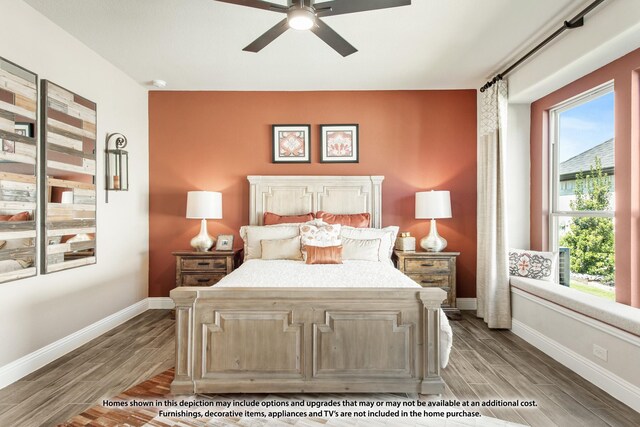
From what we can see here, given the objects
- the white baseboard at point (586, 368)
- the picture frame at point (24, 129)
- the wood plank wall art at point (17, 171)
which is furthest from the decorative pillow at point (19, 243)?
the white baseboard at point (586, 368)

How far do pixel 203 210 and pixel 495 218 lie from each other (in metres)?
3.22

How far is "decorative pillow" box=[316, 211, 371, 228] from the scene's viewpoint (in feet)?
13.3

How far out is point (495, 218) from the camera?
11.9 ft

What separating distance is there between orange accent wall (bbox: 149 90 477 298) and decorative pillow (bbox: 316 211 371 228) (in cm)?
39

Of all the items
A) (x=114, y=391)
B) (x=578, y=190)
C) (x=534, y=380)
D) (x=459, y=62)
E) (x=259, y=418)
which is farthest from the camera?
(x=459, y=62)

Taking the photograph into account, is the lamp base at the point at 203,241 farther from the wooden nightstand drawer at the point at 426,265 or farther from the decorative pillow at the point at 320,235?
the wooden nightstand drawer at the point at 426,265

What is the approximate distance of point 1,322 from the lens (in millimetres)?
2391

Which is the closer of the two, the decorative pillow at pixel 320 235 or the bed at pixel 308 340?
the bed at pixel 308 340

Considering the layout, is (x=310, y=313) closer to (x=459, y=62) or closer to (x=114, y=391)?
(x=114, y=391)

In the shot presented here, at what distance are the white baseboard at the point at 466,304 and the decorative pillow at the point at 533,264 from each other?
802 mm

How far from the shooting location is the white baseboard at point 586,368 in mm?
2160

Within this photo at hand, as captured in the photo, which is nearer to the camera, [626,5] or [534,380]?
[626,5]

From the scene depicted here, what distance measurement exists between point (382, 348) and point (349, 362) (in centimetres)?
23

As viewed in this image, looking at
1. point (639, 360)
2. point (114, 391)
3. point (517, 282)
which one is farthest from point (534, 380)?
point (114, 391)
